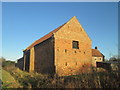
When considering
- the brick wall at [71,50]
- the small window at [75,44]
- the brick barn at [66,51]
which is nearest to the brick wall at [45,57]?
the brick barn at [66,51]

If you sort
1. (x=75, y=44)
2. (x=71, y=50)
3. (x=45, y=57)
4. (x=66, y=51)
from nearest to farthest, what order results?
(x=66, y=51) < (x=71, y=50) < (x=45, y=57) < (x=75, y=44)

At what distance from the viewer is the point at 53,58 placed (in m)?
16.9

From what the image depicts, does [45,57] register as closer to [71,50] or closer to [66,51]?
[66,51]

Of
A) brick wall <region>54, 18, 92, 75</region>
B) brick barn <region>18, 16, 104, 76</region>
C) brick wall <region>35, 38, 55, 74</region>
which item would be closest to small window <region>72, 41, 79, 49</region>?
brick barn <region>18, 16, 104, 76</region>

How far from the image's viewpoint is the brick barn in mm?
17125

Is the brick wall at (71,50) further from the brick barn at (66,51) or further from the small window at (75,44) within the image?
the small window at (75,44)

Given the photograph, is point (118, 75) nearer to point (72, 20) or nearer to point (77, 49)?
point (77, 49)

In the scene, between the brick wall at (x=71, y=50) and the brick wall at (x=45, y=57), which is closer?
the brick wall at (x=71, y=50)

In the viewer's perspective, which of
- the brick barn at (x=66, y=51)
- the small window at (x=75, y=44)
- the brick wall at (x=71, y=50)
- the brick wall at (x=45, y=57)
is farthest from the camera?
the small window at (x=75, y=44)

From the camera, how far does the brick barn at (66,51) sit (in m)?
17.1

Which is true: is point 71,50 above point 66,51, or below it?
above

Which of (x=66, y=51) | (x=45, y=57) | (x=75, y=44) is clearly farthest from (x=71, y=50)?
(x=45, y=57)

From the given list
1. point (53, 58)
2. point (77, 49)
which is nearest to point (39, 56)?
point (53, 58)

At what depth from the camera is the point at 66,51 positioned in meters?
18.1
